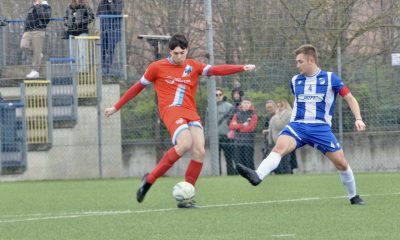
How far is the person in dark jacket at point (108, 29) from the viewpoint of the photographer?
21.4 meters

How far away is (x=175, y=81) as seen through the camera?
11.9m

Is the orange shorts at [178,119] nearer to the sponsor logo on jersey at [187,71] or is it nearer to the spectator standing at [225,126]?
the sponsor logo on jersey at [187,71]

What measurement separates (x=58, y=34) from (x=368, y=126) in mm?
6343

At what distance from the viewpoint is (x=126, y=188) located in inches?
642

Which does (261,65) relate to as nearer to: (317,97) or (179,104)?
(179,104)

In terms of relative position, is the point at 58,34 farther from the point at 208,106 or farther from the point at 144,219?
the point at 144,219

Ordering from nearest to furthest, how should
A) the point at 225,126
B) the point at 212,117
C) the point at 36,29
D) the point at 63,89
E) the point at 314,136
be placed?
1. the point at 314,136
2. the point at 212,117
3. the point at 225,126
4. the point at 36,29
5. the point at 63,89

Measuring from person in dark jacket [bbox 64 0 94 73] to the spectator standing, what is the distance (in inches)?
109

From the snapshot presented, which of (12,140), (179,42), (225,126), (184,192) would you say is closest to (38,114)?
(12,140)

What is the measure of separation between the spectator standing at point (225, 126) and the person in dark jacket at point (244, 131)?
10cm

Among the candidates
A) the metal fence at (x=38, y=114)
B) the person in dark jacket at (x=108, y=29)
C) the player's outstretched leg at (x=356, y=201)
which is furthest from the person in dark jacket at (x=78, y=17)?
the player's outstretched leg at (x=356, y=201)

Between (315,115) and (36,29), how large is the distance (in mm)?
11037

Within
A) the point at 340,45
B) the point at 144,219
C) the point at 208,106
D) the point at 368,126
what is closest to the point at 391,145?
the point at 368,126

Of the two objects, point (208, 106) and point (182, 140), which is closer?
point (182, 140)
